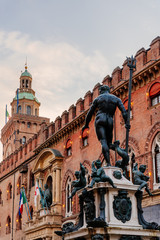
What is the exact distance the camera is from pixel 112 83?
29031mm

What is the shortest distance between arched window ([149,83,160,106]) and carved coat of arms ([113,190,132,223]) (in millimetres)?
14677

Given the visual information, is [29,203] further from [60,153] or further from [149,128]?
[149,128]

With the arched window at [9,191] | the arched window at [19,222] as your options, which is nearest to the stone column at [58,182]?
the arched window at [19,222]

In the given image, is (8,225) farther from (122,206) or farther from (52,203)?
(122,206)

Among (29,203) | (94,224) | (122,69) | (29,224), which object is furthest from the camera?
(29,203)

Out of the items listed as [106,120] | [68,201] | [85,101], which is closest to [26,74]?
[85,101]

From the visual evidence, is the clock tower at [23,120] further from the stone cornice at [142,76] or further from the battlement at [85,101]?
the stone cornice at [142,76]

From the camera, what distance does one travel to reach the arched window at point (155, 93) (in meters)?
24.6

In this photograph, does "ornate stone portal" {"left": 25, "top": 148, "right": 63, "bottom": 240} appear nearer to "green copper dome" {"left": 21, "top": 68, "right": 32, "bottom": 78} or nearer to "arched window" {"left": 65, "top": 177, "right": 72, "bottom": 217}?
"arched window" {"left": 65, "top": 177, "right": 72, "bottom": 217}

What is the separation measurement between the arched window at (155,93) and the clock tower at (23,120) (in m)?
37.6

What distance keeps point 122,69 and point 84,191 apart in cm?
1840

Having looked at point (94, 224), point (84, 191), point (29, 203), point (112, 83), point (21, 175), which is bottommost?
point (94, 224)

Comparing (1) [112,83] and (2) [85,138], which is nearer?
(1) [112,83]

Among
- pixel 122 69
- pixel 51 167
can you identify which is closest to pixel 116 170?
pixel 122 69
